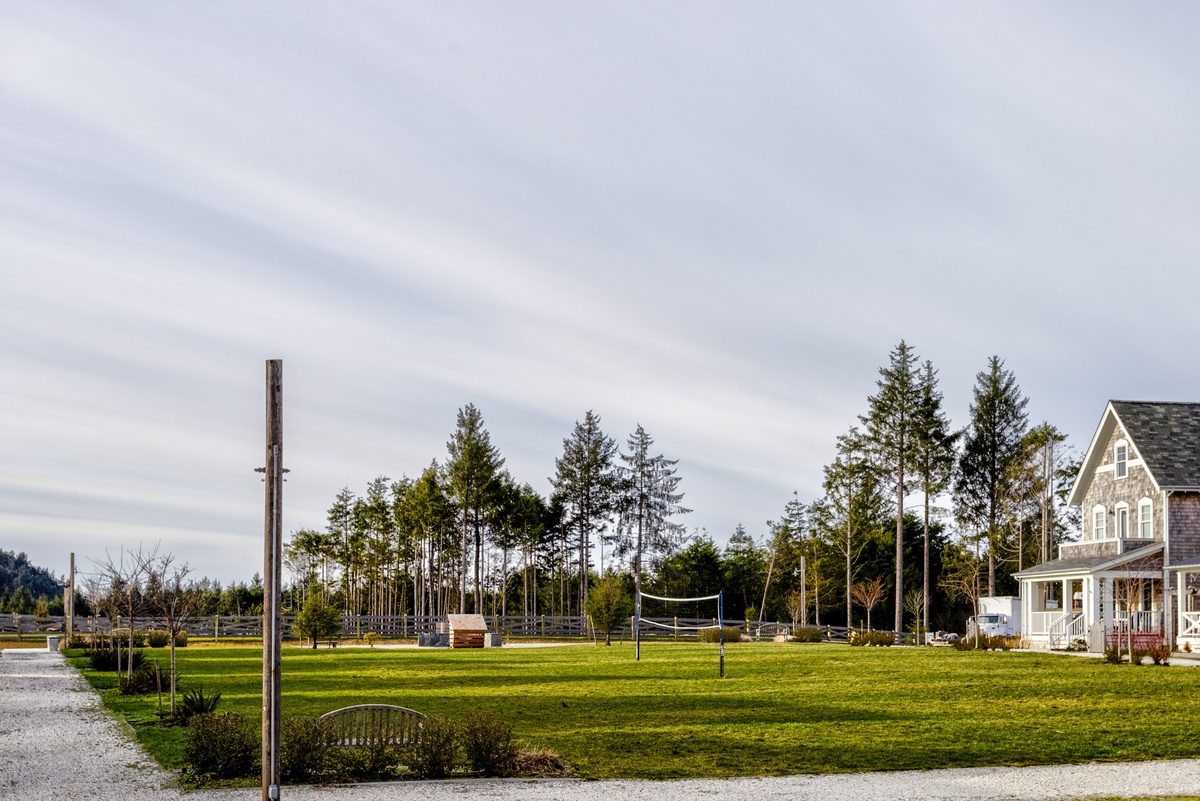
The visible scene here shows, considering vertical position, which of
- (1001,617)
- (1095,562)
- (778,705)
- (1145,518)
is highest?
(1145,518)

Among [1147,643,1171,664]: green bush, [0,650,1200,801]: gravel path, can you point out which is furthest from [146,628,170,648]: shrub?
[1147,643,1171,664]: green bush

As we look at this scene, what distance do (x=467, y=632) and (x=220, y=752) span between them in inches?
1473

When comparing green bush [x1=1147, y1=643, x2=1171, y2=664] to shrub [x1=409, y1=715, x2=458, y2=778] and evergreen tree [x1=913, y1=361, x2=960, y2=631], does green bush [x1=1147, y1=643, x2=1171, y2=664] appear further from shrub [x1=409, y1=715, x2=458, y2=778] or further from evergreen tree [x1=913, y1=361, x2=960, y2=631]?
evergreen tree [x1=913, y1=361, x2=960, y2=631]

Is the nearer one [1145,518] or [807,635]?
[1145,518]

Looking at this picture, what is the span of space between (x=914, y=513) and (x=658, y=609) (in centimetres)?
1926

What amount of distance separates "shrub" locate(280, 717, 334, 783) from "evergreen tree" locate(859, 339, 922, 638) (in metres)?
53.2

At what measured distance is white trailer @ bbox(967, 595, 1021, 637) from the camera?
1892 inches

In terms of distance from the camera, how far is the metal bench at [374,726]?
13.7 m

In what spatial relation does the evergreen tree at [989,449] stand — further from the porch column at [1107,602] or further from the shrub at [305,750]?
the shrub at [305,750]

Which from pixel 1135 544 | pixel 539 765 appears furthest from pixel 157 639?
pixel 539 765

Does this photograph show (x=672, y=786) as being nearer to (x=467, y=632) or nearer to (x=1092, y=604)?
(x=1092, y=604)

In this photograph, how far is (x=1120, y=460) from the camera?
139 feet

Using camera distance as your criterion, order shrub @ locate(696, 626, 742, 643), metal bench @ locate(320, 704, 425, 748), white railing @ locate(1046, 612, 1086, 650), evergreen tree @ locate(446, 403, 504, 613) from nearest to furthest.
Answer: metal bench @ locate(320, 704, 425, 748), white railing @ locate(1046, 612, 1086, 650), shrub @ locate(696, 626, 742, 643), evergreen tree @ locate(446, 403, 504, 613)

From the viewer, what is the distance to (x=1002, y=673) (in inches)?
1077
